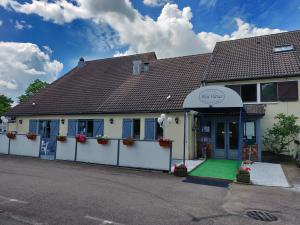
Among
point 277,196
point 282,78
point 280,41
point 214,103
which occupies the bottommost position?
point 277,196

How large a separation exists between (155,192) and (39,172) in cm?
520

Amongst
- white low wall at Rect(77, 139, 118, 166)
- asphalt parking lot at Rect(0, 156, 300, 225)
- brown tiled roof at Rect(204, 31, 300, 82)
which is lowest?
asphalt parking lot at Rect(0, 156, 300, 225)

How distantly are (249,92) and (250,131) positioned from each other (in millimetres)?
2471

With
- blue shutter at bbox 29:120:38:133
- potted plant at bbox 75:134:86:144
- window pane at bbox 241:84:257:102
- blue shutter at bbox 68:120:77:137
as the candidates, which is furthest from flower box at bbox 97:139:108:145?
blue shutter at bbox 29:120:38:133

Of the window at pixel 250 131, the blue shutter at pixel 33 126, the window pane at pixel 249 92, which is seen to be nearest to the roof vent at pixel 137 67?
the window pane at pixel 249 92

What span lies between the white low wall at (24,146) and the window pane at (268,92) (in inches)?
531

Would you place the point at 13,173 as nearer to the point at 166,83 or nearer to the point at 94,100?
the point at 94,100

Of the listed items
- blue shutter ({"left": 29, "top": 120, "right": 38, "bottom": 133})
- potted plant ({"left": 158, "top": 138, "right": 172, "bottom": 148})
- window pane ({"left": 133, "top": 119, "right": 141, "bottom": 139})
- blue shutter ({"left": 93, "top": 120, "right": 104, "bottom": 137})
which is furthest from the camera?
blue shutter ({"left": 29, "top": 120, "right": 38, "bottom": 133})

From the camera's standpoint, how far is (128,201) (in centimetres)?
623

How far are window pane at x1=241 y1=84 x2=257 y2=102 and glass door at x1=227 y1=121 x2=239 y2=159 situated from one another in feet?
5.78

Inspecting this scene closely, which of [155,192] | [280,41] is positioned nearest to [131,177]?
[155,192]

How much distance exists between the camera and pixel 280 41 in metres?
17.6

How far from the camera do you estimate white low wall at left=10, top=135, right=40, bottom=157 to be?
1485 centimetres

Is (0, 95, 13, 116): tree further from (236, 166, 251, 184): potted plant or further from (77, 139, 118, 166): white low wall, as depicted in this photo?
(236, 166, 251, 184): potted plant
